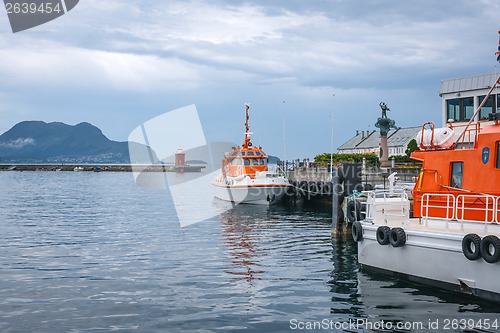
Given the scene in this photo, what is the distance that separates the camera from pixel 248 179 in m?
48.3

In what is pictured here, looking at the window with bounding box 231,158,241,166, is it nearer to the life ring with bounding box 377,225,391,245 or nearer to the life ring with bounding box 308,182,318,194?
the life ring with bounding box 308,182,318,194

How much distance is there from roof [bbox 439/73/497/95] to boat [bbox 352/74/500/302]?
13.3m

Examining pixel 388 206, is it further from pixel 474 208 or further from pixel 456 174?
pixel 474 208

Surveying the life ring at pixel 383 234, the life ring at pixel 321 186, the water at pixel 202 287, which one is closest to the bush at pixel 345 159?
the life ring at pixel 321 186

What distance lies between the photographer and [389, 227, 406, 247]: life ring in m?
16.2

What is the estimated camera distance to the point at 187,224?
1369 inches

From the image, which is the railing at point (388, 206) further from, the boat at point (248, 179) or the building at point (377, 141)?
the building at point (377, 141)

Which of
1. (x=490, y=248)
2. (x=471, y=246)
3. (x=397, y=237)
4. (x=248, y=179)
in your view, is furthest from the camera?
(x=248, y=179)

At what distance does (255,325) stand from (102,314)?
3.82 metres

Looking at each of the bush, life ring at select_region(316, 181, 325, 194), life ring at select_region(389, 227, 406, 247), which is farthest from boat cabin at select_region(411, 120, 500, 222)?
the bush

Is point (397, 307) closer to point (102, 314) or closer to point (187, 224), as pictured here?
point (102, 314)

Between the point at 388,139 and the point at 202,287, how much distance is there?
104344 mm

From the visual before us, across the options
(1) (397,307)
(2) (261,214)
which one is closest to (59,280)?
(1) (397,307)

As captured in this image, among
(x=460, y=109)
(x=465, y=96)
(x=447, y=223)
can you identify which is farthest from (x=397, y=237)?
(x=465, y=96)
